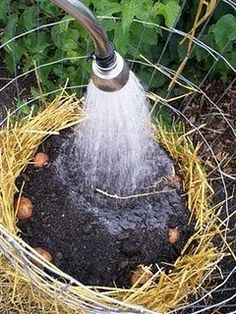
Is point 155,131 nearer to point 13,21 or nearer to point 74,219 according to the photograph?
point 74,219

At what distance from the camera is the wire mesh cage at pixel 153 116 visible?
106 cm

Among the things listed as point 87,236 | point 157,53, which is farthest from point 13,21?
point 87,236

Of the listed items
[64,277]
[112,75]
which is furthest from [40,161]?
[112,75]

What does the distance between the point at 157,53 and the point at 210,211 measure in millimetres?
404

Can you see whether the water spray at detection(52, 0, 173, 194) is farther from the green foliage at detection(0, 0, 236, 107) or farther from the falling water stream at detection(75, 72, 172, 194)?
the green foliage at detection(0, 0, 236, 107)

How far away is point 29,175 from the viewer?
1.16m

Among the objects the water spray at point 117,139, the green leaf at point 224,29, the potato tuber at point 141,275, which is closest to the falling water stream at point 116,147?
the water spray at point 117,139

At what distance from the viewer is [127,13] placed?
1.21 m

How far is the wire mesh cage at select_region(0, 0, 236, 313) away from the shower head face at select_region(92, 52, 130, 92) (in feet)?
0.44

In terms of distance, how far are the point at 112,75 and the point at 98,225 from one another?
13.2 inches

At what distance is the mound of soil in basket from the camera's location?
112cm

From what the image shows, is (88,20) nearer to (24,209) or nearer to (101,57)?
(101,57)

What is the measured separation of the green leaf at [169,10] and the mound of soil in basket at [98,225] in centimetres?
26

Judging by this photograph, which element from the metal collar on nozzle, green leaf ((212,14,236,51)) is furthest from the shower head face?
green leaf ((212,14,236,51))
